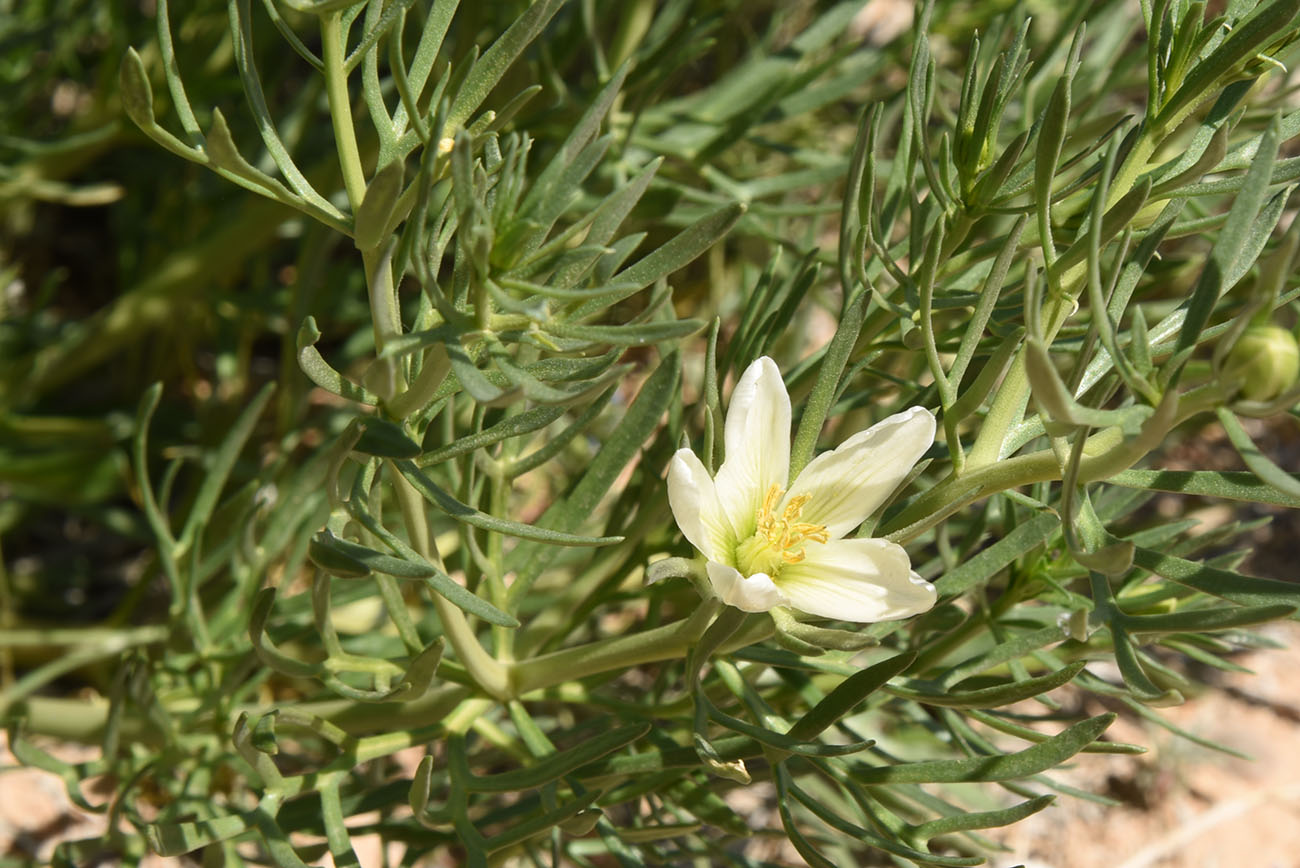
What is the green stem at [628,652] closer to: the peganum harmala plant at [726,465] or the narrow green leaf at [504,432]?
the peganum harmala plant at [726,465]

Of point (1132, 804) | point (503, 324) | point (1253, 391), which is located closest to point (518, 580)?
point (503, 324)

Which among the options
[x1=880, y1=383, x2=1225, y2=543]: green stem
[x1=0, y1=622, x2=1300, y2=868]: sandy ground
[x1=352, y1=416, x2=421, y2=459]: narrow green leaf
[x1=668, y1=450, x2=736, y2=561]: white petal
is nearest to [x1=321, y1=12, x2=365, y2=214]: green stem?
[x1=352, y1=416, x2=421, y2=459]: narrow green leaf

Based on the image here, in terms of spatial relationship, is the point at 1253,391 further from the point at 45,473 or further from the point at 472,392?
the point at 45,473

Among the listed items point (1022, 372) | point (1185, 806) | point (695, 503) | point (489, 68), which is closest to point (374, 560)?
point (695, 503)

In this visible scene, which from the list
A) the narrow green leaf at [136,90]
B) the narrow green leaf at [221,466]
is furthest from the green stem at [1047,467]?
the narrow green leaf at [221,466]

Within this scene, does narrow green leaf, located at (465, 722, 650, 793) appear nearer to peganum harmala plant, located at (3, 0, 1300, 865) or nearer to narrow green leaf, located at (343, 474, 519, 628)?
peganum harmala plant, located at (3, 0, 1300, 865)

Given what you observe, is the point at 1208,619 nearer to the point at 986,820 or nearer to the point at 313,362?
the point at 986,820
